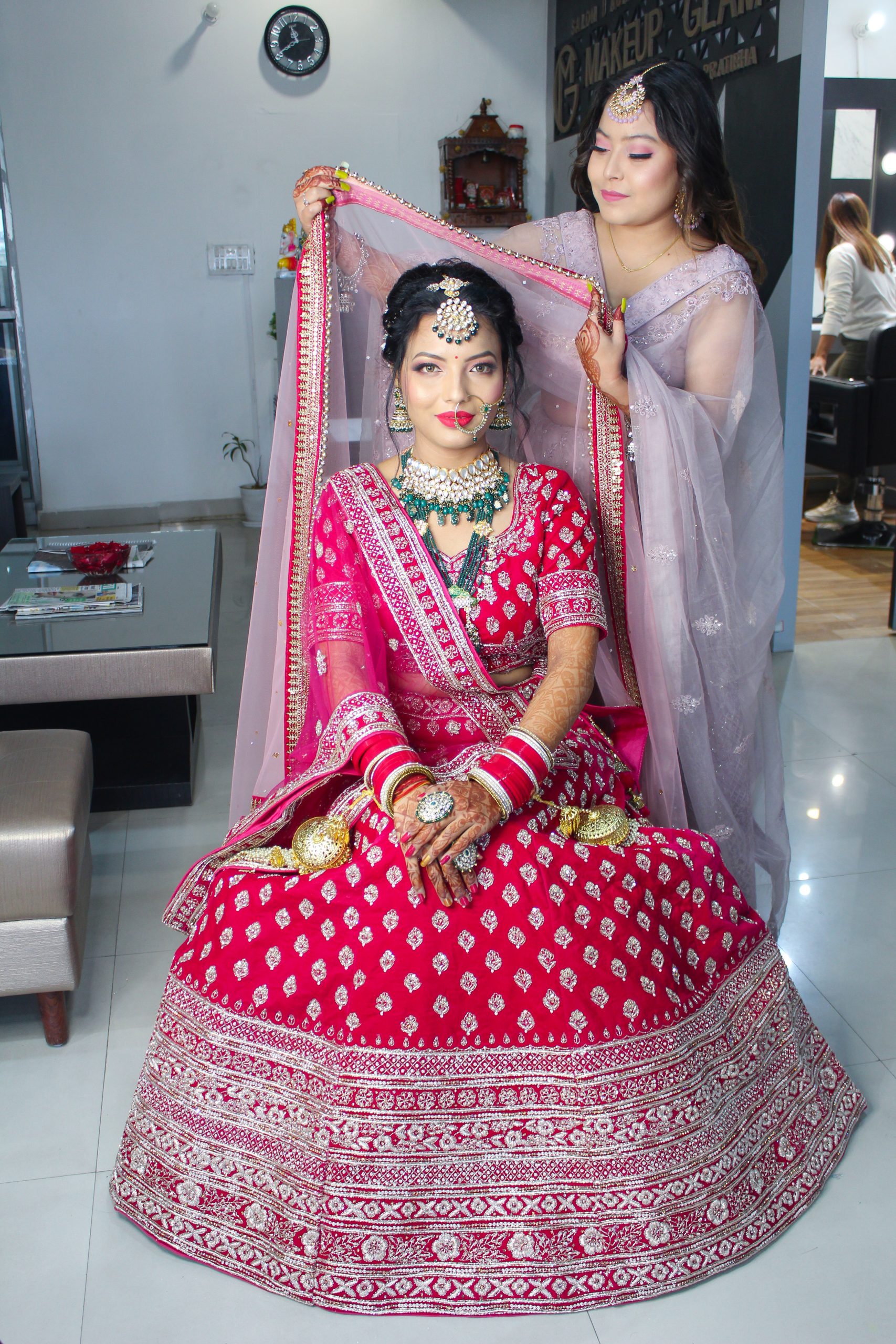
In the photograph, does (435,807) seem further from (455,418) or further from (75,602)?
(75,602)

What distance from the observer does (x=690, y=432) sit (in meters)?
1.98

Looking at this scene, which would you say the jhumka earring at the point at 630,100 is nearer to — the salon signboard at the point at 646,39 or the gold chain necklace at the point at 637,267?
the gold chain necklace at the point at 637,267

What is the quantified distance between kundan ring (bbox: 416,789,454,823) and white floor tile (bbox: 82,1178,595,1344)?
2.11ft

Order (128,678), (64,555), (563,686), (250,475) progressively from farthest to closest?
(250,475)
(64,555)
(128,678)
(563,686)

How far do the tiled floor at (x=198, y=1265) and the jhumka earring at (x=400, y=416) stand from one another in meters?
1.15

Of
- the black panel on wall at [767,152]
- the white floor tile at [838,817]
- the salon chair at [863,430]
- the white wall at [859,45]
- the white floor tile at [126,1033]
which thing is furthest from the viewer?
A: the white wall at [859,45]

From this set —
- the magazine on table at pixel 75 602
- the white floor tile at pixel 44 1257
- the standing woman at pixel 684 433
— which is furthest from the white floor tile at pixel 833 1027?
the magazine on table at pixel 75 602

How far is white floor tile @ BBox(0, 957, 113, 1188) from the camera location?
5.81 ft

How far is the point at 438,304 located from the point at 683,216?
56 centimetres

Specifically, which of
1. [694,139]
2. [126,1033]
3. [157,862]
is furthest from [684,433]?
[157,862]

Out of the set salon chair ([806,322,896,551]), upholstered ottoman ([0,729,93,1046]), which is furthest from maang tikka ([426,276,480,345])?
salon chair ([806,322,896,551])

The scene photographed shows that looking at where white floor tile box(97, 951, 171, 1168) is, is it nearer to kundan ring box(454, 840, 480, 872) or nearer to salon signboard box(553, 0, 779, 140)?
kundan ring box(454, 840, 480, 872)

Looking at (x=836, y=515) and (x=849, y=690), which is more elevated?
(x=836, y=515)

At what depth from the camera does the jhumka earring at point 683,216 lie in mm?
2061
